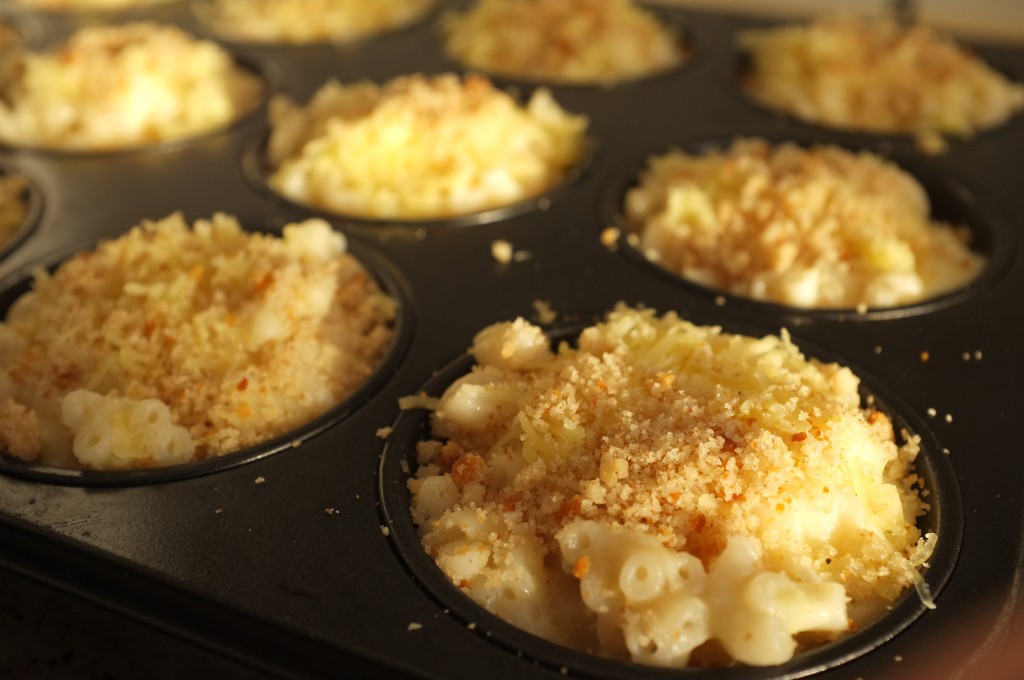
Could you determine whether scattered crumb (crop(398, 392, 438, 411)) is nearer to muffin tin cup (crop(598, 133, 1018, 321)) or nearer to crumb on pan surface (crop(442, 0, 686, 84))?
muffin tin cup (crop(598, 133, 1018, 321))

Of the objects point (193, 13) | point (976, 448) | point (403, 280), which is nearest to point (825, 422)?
point (976, 448)

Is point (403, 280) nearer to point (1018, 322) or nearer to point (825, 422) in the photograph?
point (825, 422)

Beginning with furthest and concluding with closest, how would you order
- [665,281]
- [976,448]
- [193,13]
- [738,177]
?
[193,13]
[738,177]
[665,281]
[976,448]

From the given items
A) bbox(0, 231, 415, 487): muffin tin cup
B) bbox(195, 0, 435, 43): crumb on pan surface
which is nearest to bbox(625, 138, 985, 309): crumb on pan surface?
bbox(0, 231, 415, 487): muffin tin cup

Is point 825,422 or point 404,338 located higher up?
point 825,422

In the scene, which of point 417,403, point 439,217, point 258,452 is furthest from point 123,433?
point 439,217

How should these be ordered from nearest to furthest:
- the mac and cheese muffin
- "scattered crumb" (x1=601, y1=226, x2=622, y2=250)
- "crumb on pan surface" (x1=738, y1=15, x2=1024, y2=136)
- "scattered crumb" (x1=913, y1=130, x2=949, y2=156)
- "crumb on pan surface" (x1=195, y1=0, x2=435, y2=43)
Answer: "scattered crumb" (x1=601, y1=226, x2=622, y2=250)
the mac and cheese muffin
"scattered crumb" (x1=913, y1=130, x2=949, y2=156)
"crumb on pan surface" (x1=738, y1=15, x2=1024, y2=136)
"crumb on pan surface" (x1=195, y1=0, x2=435, y2=43)
